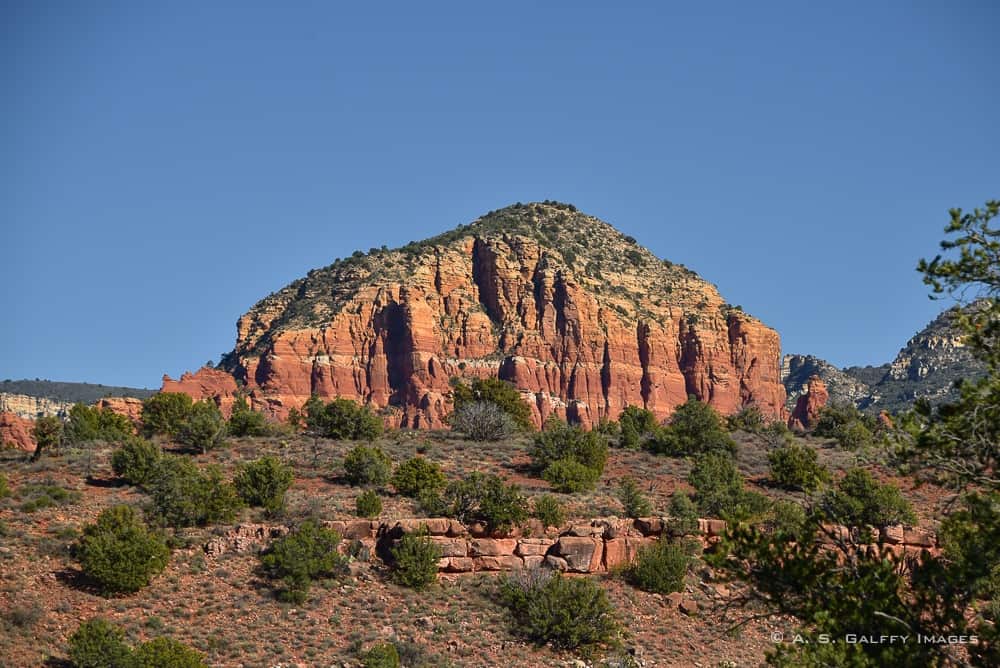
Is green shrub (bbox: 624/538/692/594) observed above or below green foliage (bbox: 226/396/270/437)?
below

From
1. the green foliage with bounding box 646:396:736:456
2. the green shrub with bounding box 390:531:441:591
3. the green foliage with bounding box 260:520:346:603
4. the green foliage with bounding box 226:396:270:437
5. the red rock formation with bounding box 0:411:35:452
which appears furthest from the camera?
the red rock formation with bounding box 0:411:35:452

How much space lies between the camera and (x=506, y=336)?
12475 centimetres

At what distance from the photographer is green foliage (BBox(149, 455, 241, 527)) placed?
129 feet

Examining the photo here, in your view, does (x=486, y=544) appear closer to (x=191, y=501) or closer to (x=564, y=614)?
(x=564, y=614)

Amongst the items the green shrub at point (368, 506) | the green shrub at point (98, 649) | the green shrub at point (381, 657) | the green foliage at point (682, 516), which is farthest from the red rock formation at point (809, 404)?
the green shrub at point (98, 649)

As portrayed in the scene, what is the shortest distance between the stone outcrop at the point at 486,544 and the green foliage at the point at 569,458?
607cm

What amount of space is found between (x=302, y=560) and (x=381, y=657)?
253 inches

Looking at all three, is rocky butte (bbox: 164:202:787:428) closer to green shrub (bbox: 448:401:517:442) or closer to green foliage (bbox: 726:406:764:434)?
green foliage (bbox: 726:406:764:434)

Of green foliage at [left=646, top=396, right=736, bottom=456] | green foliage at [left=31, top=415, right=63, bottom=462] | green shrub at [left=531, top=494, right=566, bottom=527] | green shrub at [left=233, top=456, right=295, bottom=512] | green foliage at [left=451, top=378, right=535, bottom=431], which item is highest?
green foliage at [left=451, top=378, right=535, bottom=431]

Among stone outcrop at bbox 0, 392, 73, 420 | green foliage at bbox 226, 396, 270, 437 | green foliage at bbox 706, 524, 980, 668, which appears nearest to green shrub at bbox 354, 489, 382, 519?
green foliage at bbox 226, 396, 270, 437

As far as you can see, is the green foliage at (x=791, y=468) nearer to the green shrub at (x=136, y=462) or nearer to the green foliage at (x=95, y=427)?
the green shrub at (x=136, y=462)

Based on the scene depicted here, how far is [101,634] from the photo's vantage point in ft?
94.4

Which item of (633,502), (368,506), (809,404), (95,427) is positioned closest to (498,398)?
(95,427)

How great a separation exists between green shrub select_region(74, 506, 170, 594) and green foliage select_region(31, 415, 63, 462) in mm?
14829
